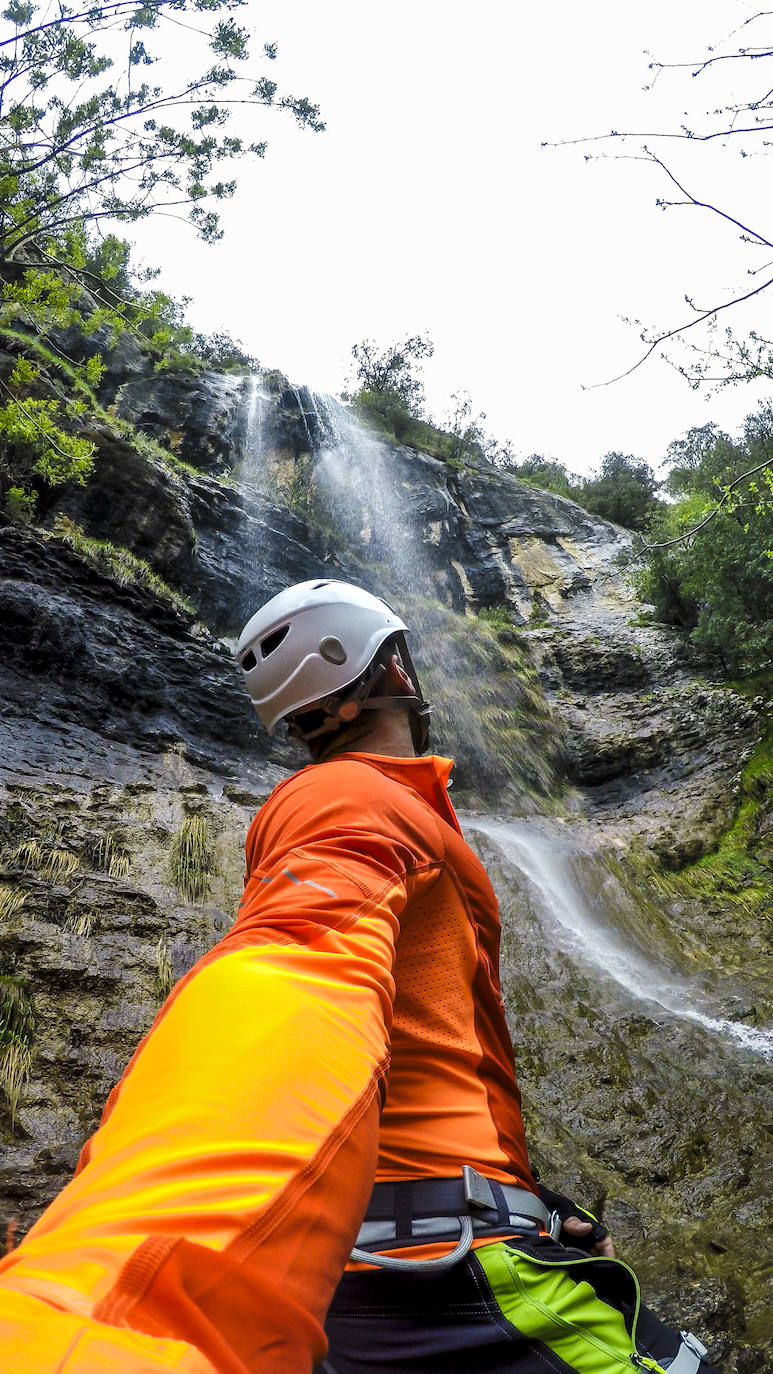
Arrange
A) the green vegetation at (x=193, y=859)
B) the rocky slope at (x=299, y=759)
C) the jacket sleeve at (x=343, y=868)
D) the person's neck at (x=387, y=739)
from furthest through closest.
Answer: the green vegetation at (x=193, y=859) → the rocky slope at (x=299, y=759) → the person's neck at (x=387, y=739) → the jacket sleeve at (x=343, y=868)

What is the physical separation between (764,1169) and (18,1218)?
14.4 ft

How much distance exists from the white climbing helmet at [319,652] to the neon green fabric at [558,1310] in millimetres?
1192

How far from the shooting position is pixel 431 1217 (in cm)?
126

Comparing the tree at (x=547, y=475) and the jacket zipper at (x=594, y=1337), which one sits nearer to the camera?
the jacket zipper at (x=594, y=1337)

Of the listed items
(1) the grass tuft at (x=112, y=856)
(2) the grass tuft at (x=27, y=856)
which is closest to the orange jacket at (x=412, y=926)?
(2) the grass tuft at (x=27, y=856)

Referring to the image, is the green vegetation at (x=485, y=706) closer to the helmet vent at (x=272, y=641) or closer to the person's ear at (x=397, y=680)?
the helmet vent at (x=272, y=641)

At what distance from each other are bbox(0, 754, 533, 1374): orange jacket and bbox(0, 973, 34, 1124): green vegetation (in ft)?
12.1

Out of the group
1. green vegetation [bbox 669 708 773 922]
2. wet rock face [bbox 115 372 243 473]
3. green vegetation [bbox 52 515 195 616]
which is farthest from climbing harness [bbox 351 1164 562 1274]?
wet rock face [bbox 115 372 243 473]

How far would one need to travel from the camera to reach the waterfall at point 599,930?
719 cm

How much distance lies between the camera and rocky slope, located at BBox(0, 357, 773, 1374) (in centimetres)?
476

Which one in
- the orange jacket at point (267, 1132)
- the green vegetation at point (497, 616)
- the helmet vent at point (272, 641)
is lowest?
the orange jacket at point (267, 1132)

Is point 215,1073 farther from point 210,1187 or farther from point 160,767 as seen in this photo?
point 160,767

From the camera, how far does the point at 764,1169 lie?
496 centimetres

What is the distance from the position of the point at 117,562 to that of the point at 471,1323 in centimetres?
1060
